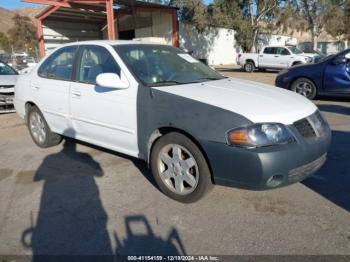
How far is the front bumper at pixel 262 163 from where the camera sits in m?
3.25

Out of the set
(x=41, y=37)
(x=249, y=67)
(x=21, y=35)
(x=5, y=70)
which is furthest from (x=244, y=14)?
(x=21, y=35)

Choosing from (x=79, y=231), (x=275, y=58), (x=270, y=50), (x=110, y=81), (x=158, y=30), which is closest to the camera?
(x=79, y=231)

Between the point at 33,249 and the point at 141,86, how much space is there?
1953mm

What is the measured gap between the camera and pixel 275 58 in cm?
2222

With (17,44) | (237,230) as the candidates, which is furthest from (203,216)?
(17,44)

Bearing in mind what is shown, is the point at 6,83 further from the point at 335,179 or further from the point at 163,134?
the point at 335,179

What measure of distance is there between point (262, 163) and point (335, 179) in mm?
1608

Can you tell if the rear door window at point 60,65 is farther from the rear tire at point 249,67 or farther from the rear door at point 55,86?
the rear tire at point 249,67

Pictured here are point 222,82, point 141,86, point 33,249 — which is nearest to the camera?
point 33,249

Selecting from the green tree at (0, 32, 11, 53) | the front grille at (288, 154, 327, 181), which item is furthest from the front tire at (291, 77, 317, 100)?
the green tree at (0, 32, 11, 53)

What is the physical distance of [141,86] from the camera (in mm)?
4055

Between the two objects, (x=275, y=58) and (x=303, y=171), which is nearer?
(x=303, y=171)

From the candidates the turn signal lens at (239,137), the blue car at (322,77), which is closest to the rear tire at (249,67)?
the blue car at (322,77)

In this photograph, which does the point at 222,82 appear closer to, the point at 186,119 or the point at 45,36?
the point at 186,119
